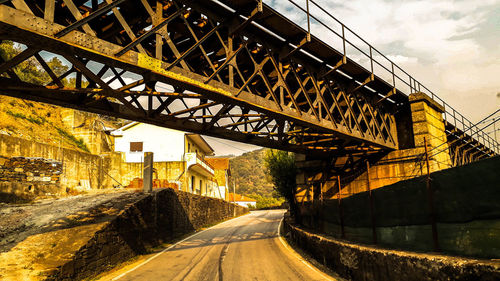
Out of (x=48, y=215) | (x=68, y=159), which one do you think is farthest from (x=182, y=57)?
(x=68, y=159)

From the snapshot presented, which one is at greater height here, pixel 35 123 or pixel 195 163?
pixel 35 123

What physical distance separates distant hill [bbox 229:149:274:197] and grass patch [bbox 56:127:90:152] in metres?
97.2

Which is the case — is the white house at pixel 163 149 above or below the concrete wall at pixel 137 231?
above

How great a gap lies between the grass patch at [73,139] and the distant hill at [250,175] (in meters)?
97.2

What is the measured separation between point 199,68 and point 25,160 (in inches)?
579

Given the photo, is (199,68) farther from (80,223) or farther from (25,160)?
(25,160)

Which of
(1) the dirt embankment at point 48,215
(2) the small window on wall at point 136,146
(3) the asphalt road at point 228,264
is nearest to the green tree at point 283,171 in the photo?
(3) the asphalt road at point 228,264

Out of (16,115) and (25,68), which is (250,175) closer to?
(25,68)

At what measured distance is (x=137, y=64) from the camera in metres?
7.27

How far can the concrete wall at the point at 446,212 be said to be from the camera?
5.71 metres

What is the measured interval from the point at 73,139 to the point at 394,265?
119 ft

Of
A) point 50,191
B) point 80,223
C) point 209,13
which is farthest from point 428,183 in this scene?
point 50,191

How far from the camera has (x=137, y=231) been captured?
15805 millimetres

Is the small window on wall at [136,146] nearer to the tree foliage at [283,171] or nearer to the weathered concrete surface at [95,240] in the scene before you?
the tree foliage at [283,171]
